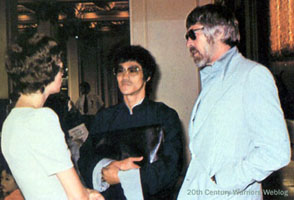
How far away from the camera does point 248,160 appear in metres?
1.09

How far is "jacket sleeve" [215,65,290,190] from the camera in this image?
1034 mm

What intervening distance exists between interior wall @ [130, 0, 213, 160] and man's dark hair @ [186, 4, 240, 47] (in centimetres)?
177

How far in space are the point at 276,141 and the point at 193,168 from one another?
1.10ft

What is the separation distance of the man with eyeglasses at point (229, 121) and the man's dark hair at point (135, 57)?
0.46 m

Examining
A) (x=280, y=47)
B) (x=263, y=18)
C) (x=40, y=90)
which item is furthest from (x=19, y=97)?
Result: (x=263, y=18)

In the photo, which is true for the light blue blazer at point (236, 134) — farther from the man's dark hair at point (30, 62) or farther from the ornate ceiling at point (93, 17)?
the ornate ceiling at point (93, 17)

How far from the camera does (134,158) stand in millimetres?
1541

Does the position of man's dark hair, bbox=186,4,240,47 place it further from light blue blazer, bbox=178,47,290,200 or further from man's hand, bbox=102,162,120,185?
man's hand, bbox=102,162,120,185

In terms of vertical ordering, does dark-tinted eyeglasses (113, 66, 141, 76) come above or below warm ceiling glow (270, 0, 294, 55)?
below

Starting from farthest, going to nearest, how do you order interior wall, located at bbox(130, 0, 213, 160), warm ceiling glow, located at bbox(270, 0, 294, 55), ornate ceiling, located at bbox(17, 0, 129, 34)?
1. ornate ceiling, located at bbox(17, 0, 129, 34)
2. interior wall, located at bbox(130, 0, 213, 160)
3. warm ceiling glow, located at bbox(270, 0, 294, 55)

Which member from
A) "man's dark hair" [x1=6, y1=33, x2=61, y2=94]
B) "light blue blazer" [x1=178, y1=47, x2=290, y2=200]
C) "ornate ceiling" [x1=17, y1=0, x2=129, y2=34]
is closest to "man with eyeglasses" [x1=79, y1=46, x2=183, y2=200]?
"light blue blazer" [x1=178, y1=47, x2=290, y2=200]

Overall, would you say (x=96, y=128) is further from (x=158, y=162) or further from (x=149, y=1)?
(x=149, y=1)

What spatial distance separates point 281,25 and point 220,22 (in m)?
0.68

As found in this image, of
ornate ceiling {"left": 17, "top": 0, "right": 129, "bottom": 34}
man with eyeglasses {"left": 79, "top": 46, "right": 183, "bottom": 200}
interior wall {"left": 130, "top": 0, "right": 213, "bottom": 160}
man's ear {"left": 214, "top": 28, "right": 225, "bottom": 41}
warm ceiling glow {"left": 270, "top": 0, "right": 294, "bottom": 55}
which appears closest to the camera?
man's ear {"left": 214, "top": 28, "right": 225, "bottom": 41}
